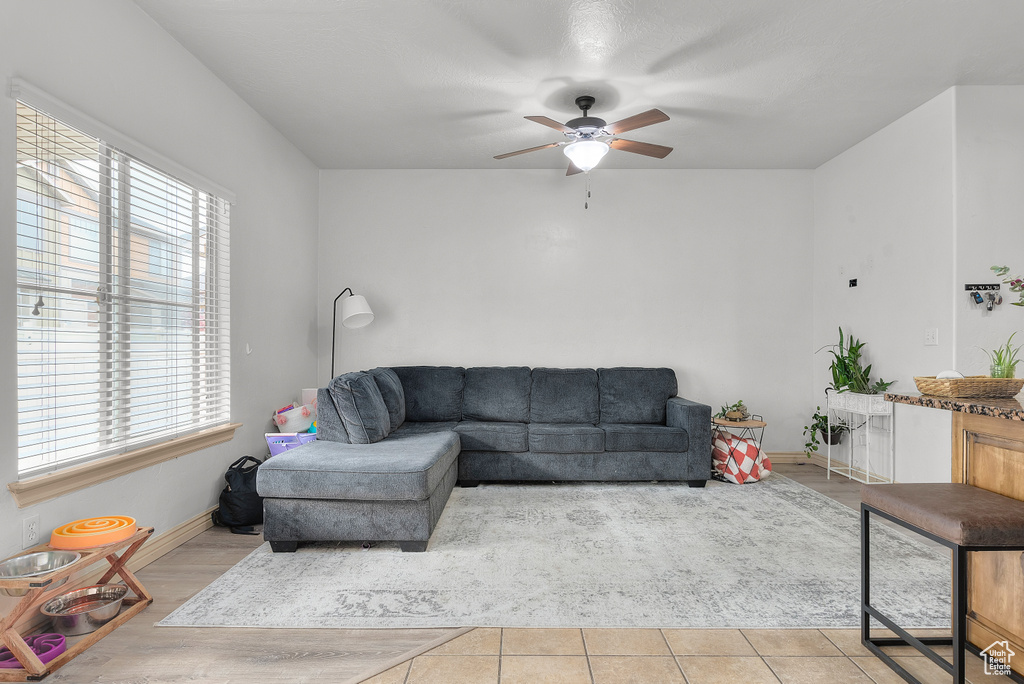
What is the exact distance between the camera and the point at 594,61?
315 cm

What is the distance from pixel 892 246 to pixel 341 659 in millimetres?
4561

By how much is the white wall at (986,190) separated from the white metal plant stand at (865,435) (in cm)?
71

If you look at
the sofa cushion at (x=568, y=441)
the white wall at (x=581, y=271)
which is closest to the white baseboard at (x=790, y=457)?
the white wall at (x=581, y=271)

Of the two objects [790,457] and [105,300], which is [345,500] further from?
[790,457]

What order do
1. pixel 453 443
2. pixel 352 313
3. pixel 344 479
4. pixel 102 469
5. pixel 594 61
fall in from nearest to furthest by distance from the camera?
pixel 102 469, pixel 344 479, pixel 594 61, pixel 453 443, pixel 352 313

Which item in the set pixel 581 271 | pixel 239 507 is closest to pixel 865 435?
pixel 581 271

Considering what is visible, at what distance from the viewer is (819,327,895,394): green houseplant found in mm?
4193

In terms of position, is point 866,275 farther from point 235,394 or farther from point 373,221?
point 235,394

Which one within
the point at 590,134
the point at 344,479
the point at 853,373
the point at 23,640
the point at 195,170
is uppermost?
the point at 590,134

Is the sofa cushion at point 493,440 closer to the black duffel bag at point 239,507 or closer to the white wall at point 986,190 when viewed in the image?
the black duffel bag at point 239,507

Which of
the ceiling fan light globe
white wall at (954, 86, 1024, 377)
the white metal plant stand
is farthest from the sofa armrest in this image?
the ceiling fan light globe

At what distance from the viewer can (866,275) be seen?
4410 millimetres

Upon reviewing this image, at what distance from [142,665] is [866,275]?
5197mm

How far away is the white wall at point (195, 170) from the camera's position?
79.9 inches
